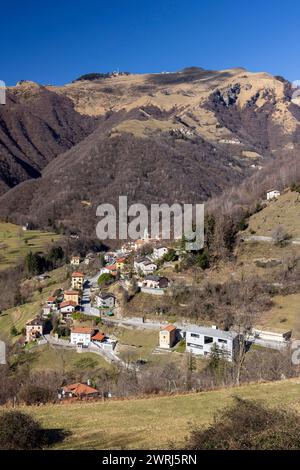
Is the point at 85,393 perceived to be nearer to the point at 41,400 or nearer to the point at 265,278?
the point at 41,400

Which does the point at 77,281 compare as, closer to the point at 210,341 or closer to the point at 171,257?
the point at 171,257

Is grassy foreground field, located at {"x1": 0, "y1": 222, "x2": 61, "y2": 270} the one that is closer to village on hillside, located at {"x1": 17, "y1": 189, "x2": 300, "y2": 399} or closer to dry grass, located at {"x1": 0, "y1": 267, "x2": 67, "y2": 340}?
dry grass, located at {"x1": 0, "y1": 267, "x2": 67, "y2": 340}

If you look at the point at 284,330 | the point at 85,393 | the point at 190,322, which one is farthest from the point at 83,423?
the point at 190,322

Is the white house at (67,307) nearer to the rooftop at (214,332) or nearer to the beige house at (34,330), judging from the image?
the beige house at (34,330)

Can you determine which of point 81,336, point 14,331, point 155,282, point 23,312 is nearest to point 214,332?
point 155,282

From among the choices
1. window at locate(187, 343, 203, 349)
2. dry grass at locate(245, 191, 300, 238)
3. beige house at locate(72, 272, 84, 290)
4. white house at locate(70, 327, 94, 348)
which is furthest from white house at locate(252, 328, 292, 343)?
beige house at locate(72, 272, 84, 290)

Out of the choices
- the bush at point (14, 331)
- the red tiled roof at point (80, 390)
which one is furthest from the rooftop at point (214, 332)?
the bush at point (14, 331)
